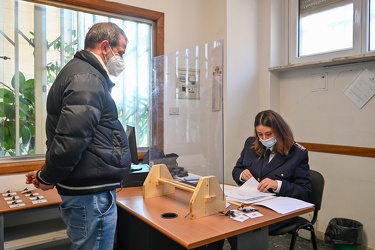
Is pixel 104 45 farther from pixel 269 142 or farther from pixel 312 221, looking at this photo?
pixel 312 221

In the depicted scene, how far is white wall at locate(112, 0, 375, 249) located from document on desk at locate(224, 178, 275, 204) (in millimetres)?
1193

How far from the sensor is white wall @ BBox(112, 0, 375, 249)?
8.39ft

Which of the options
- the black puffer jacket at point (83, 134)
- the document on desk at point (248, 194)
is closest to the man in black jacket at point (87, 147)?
the black puffer jacket at point (83, 134)

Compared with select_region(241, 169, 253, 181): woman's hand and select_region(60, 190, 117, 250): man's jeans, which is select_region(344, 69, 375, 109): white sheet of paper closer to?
select_region(241, 169, 253, 181): woman's hand

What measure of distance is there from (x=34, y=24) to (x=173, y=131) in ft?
4.65

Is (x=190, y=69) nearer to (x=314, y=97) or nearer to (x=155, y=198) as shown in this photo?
(x=155, y=198)

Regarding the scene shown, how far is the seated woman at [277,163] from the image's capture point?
174 cm

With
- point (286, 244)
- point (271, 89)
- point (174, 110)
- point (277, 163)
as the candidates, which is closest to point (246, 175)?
point (277, 163)

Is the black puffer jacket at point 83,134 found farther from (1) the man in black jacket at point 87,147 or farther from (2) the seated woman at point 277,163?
(2) the seated woman at point 277,163

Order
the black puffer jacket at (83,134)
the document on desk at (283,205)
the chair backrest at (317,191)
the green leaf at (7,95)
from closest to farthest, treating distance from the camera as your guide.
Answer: the black puffer jacket at (83,134)
the document on desk at (283,205)
the chair backrest at (317,191)
the green leaf at (7,95)

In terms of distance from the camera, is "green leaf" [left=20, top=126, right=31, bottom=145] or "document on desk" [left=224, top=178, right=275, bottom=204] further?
"green leaf" [left=20, top=126, right=31, bottom=145]

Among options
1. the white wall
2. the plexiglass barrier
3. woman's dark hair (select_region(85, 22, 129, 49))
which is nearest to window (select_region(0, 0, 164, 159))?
the plexiglass barrier

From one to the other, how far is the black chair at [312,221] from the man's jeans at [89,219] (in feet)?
3.29

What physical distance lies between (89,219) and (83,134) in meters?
0.37
